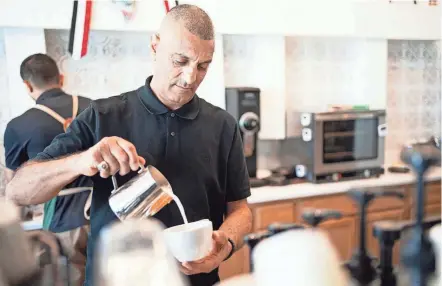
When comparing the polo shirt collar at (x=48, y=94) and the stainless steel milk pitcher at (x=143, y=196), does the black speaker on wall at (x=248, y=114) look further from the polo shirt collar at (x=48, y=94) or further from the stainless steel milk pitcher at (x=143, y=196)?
the stainless steel milk pitcher at (x=143, y=196)

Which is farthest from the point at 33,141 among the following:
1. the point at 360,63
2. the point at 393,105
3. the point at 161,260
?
the point at 393,105

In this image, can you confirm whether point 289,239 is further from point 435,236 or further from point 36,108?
point 36,108

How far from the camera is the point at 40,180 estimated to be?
1038mm

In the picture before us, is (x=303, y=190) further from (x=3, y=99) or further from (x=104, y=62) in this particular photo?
(x=3, y=99)

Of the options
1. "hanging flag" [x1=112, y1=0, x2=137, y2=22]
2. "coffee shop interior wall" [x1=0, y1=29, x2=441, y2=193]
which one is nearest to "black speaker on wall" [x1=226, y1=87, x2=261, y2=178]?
"coffee shop interior wall" [x1=0, y1=29, x2=441, y2=193]

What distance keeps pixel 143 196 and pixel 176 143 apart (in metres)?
0.36

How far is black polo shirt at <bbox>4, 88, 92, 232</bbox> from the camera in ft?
6.73

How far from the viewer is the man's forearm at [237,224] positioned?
119 cm

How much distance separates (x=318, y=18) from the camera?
9.87ft

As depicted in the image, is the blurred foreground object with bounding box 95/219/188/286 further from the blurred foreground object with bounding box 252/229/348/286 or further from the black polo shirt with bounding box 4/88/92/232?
the black polo shirt with bounding box 4/88/92/232

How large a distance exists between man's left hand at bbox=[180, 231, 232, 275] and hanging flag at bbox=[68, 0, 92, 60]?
6.02 feet

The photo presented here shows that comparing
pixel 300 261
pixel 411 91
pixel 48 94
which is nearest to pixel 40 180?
pixel 300 261

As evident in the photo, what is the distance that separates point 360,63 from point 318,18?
0.61 meters

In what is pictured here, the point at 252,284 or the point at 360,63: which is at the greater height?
the point at 360,63
